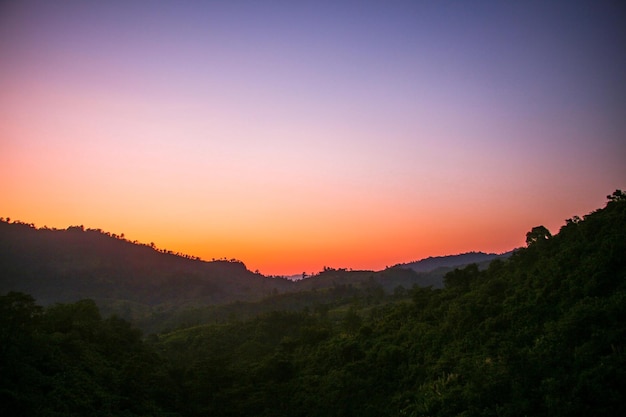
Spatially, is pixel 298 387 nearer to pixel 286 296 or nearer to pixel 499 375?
pixel 499 375

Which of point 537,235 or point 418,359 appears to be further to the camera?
point 537,235

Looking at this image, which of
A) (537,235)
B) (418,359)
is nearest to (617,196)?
(537,235)

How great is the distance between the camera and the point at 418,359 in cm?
3184

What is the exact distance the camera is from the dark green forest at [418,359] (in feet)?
65.4

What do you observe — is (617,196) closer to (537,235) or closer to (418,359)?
(537,235)

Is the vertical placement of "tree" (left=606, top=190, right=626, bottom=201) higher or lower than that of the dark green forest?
higher

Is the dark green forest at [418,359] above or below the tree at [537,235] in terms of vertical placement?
below

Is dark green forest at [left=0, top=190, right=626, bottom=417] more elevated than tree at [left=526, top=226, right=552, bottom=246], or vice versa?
tree at [left=526, top=226, right=552, bottom=246]

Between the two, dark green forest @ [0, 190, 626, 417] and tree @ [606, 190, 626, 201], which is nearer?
dark green forest @ [0, 190, 626, 417]

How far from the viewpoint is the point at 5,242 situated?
196125mm

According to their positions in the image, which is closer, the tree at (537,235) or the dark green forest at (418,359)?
the dark green forest at (418,359)

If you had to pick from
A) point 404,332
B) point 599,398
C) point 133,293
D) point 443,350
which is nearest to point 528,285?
point 443,350

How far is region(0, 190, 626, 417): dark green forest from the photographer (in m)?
19.9

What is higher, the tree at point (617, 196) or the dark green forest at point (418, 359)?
the tree at point (617, 196)
